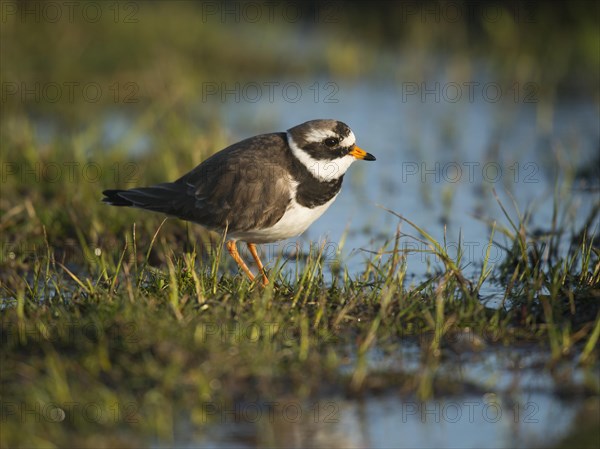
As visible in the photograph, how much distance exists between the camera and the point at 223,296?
20.6ft

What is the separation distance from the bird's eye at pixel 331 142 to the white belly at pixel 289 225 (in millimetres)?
423

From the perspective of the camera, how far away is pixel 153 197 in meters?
7.51

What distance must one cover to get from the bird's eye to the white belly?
423 mm

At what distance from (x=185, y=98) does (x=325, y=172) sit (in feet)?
23.1

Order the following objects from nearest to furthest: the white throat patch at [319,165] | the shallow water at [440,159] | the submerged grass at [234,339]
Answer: the submerged grass at [234,339]
the white throat patch at [319,165]
the shallow water at [440,159]

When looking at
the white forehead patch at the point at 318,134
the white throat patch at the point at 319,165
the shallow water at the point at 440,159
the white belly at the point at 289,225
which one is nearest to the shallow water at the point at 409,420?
the white belly at the point at 289,225

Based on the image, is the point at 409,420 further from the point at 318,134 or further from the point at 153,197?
the point at 153,197

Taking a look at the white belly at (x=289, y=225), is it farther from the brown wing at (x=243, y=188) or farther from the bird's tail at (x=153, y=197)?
the bird's tail at (x=153, y=197)

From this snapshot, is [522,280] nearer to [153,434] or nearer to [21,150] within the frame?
[153,434]

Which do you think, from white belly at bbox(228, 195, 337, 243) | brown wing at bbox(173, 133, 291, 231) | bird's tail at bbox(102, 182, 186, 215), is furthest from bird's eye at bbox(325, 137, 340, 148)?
bird's tail at bbox(102, 182, 186, 215)

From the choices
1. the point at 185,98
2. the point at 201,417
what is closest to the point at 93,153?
the point at 185,98

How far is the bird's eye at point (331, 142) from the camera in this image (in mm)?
7277

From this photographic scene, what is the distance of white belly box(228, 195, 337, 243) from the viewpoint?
277 inches

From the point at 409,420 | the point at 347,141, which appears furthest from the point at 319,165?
the point at 409,420
